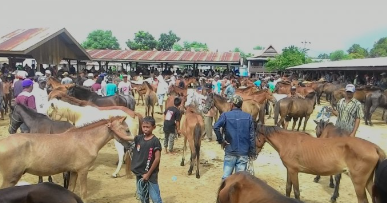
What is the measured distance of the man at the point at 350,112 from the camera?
23.1 feet

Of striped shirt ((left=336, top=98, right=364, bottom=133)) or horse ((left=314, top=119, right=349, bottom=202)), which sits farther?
striped shirt ((left=336, top=98, right=364, bottom=133))

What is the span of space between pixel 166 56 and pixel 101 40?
5065cm

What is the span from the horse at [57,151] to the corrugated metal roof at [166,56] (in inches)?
898

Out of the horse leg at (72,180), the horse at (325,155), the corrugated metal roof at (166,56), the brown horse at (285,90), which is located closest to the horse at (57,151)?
the horse leg at (72,180)

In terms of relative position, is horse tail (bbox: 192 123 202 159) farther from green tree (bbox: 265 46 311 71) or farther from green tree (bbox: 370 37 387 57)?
green tree (bbox: 370 37 387 57)

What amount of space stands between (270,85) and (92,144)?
1605cm

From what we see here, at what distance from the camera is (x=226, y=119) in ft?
18.5

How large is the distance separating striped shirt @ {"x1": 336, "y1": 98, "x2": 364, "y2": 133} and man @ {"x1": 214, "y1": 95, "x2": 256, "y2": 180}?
108 inches

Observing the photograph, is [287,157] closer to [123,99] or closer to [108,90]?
[123,99]

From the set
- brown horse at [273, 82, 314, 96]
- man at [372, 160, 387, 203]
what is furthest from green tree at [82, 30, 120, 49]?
man at [372, 160, 387, 203]

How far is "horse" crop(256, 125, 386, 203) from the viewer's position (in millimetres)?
5602

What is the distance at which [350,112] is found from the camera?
7137mm

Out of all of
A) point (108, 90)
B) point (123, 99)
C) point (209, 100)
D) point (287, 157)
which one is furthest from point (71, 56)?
point (287, 157)

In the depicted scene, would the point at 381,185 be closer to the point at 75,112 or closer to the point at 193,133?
the point at 193,133
